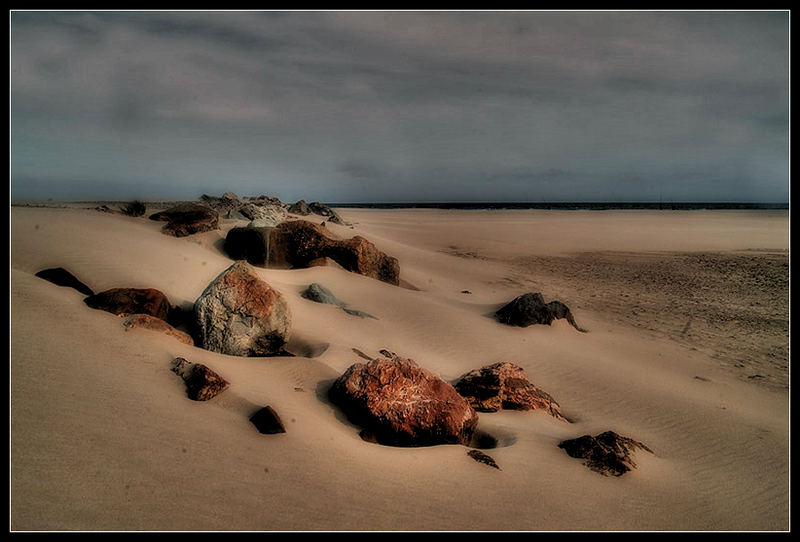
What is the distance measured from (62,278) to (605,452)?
611 cm

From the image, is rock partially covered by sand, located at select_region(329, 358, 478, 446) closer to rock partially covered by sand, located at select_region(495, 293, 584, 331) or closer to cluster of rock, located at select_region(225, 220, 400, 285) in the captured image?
rock partially covered by sand, located at select_region(495, 293, 584, 331)

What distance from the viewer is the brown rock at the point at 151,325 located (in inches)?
175

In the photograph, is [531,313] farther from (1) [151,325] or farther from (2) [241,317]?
(1) [151,325]

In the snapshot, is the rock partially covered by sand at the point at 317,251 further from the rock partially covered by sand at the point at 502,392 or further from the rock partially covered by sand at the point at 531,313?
the rock partially covered by sand at the point at 502,392

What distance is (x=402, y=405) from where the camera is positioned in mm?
3902

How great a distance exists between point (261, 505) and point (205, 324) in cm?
285

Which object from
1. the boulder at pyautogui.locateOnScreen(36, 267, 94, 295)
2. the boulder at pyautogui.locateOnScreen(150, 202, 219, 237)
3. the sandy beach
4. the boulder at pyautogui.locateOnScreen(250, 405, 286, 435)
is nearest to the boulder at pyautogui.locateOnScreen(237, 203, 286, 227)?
the boulder at pyautogui.locateOnScreen(150, 202, 219, 237)

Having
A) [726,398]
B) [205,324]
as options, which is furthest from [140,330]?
[726,398]

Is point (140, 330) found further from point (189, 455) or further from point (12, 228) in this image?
point (12, 228)

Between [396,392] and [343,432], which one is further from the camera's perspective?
[396,392]

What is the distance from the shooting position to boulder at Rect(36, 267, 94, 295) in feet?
17.0

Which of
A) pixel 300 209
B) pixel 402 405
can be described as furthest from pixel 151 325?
pixel 300 209

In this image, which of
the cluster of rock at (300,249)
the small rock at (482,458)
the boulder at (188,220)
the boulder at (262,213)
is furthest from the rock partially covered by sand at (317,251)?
the small rock at (482,458)

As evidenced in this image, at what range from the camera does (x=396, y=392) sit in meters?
3.97
